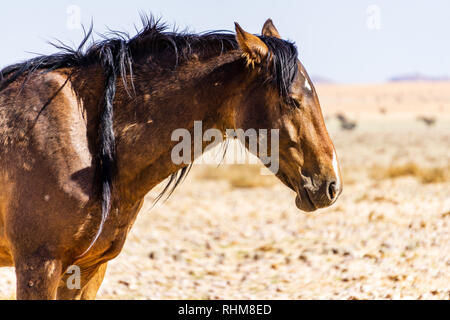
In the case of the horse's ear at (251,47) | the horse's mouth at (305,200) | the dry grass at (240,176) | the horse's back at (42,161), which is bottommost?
the dry grass at (240,176)

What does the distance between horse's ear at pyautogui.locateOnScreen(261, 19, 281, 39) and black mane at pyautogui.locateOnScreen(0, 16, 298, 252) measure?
16.3 inches

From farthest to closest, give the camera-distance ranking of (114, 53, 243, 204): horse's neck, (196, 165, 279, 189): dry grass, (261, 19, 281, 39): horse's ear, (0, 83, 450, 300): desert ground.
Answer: (196, 165, 279, 189): dry grass → (0, 83, 450, 300): desert ground → (261, 19, 281, 39): horse's ear → (114, 53, 243, 204): horse's neck

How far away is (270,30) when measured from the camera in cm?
445

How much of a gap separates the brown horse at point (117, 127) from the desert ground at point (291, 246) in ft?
9.00

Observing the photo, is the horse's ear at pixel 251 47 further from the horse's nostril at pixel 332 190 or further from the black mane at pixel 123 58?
the horse's nostril at pixel 332 190

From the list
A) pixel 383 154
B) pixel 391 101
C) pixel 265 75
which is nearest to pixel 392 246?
pixel 265 75

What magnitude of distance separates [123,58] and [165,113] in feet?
1.54

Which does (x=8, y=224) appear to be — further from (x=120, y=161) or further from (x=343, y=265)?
(x=343, y=265)

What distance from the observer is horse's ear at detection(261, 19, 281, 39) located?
14.5 ft

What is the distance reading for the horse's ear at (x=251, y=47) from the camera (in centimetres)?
373

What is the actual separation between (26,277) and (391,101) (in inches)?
4421

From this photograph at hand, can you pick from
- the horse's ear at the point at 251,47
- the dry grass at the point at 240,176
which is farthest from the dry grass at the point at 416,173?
the horse's ear at the point at 251,47

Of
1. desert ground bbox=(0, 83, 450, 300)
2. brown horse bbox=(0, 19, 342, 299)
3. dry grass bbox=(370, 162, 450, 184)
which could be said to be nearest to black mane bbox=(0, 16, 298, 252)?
brown horse bbox=(0, 19, 342, 299)

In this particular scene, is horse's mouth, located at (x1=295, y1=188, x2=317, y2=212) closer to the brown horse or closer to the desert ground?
the brown horse
